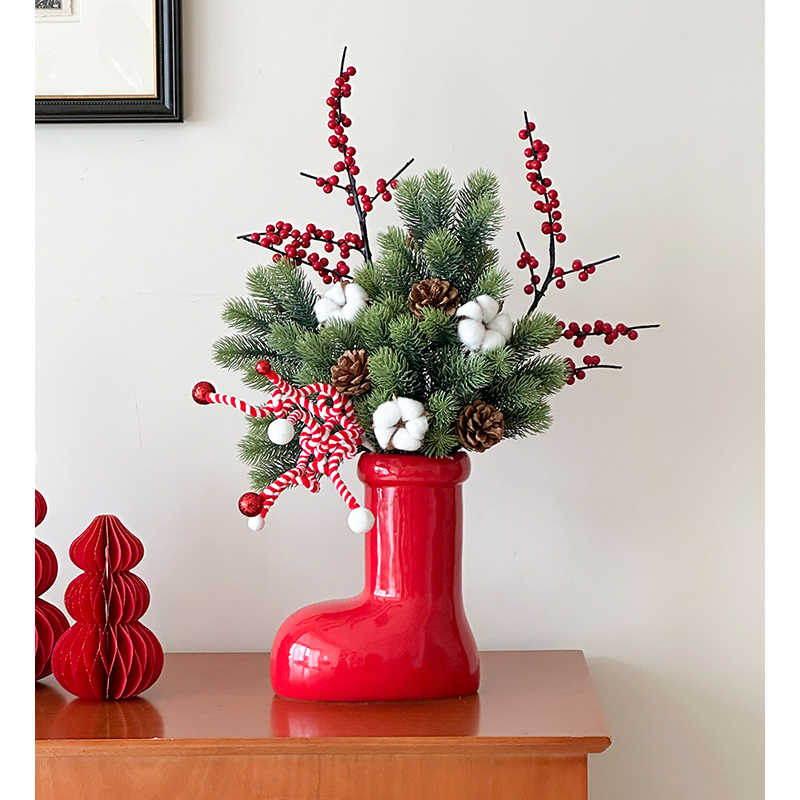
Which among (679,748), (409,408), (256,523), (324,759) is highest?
(409,408)

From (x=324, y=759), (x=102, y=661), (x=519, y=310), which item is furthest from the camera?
(x=519, y=310)

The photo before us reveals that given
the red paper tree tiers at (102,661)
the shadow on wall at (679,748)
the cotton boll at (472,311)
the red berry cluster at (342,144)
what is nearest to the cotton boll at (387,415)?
the cotton boll at (472,311)

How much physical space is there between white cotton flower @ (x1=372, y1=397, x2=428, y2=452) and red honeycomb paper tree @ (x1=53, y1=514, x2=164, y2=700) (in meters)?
0.28

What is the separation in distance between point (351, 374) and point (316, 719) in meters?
0.31

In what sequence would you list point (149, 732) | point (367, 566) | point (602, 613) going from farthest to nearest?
point (602, 613) → point (367, 566) → point (149, 732)

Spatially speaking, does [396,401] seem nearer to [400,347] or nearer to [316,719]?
[400,347]

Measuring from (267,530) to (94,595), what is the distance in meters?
0.29

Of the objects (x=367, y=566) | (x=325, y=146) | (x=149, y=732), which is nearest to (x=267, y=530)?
(x=367, y=566)

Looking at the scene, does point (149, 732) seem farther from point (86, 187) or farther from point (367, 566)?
point (86, 187)

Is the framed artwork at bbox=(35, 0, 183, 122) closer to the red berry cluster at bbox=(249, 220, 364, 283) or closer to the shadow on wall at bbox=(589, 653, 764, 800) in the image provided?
the red berry cluster at bbox=(249, 220, 364, 283)

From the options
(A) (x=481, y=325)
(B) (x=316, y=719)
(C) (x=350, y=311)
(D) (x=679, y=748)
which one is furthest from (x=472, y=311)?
(D) (x=679, y=748)

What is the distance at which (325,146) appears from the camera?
114 centimetres

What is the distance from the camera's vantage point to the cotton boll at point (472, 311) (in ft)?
A: 2.69

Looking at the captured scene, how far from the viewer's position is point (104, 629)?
895 mm
